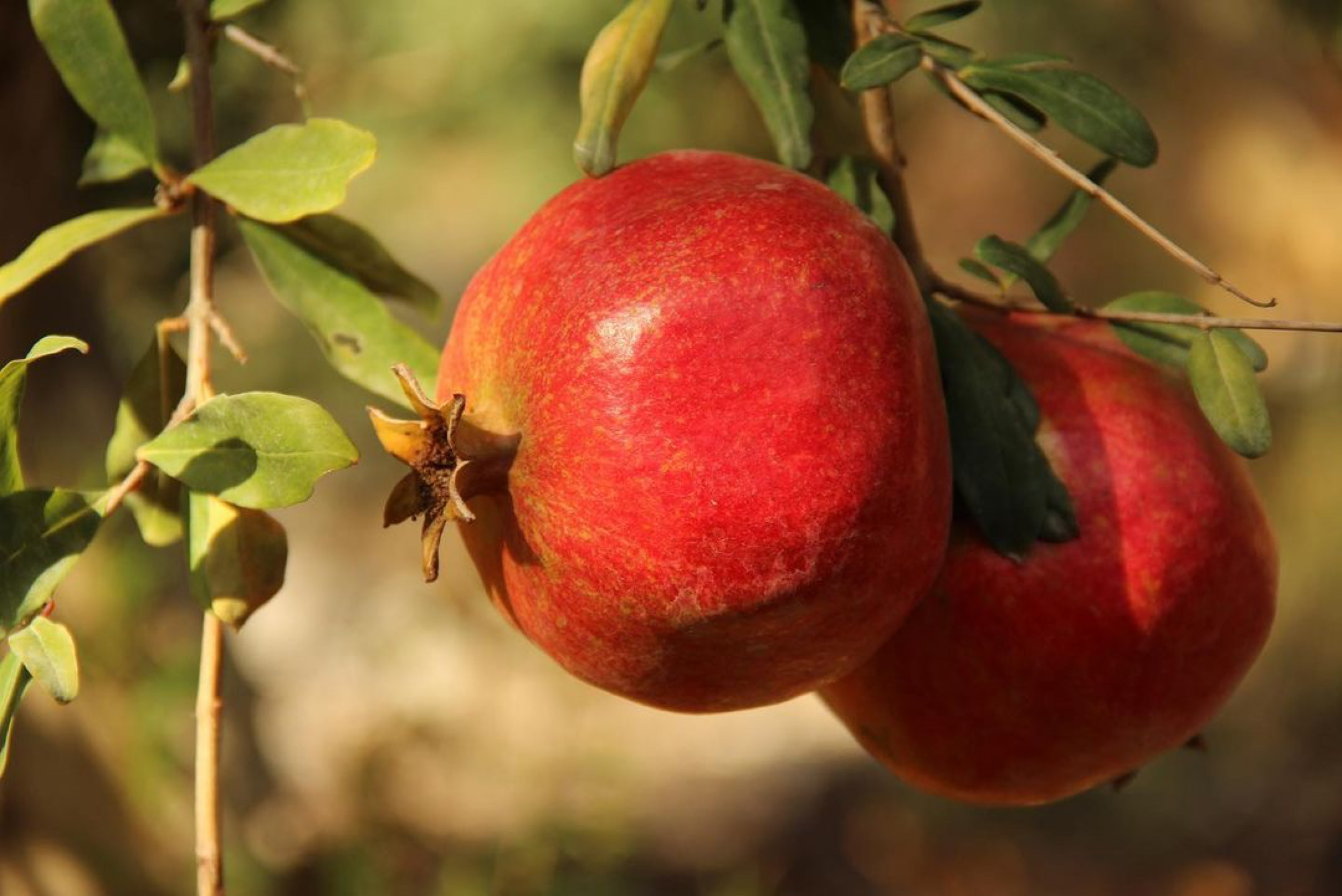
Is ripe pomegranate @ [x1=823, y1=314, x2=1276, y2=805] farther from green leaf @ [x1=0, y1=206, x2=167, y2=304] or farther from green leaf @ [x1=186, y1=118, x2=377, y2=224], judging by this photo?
green leaf @ [x1=0, y1=206, x2=167, y2=304]

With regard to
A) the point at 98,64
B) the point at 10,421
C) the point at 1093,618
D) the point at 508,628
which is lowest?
the point at 508,628

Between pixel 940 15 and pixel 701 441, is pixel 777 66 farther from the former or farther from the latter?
pixel 701 441

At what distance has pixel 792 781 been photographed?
366 centimetres

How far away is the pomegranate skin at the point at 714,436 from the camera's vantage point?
614 mm

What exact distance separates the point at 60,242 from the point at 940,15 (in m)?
0.53

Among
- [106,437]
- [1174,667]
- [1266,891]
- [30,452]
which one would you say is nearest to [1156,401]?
[1174,667]

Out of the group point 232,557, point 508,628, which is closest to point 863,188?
point 232,557

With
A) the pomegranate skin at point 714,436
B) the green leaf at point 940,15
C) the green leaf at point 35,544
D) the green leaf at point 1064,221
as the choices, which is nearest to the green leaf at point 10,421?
the green leaf at point 35,544

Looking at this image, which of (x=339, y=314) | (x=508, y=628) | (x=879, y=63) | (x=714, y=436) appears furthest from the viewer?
(x=508, y=628)

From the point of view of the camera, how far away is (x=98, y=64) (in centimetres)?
78

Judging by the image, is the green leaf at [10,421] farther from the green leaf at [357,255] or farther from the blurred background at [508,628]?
the blurred background at [508,628]

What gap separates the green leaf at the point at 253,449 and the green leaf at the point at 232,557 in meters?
0.05

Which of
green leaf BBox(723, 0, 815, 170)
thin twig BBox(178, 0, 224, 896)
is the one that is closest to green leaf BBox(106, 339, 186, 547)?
thin twig BBox(178, 0, 224, 896)

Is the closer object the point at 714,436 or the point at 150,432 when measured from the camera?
the point at 714,436
